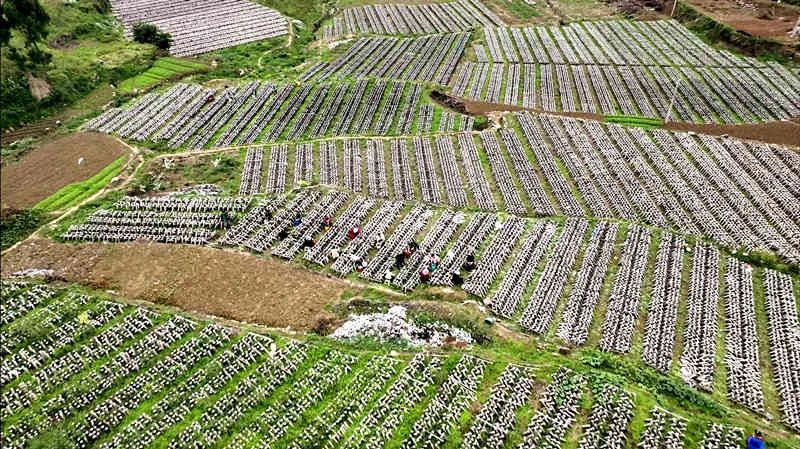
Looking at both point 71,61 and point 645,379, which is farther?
point 71,61

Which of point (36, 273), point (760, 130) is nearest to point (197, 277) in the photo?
point (36, 273)

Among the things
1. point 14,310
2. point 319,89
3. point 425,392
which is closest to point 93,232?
point 14,310

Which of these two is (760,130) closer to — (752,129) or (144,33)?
(752,129)

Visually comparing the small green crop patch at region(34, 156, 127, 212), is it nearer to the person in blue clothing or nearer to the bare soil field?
the person in blue clothing

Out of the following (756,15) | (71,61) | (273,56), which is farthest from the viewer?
→ (756,15)

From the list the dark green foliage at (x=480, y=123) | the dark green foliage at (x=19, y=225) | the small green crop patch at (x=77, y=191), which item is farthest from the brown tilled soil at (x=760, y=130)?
the dark green foliage at (x=19, y=225)

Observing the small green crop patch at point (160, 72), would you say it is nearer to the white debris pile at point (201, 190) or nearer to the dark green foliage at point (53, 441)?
the white debris pile at point (201, 190)
